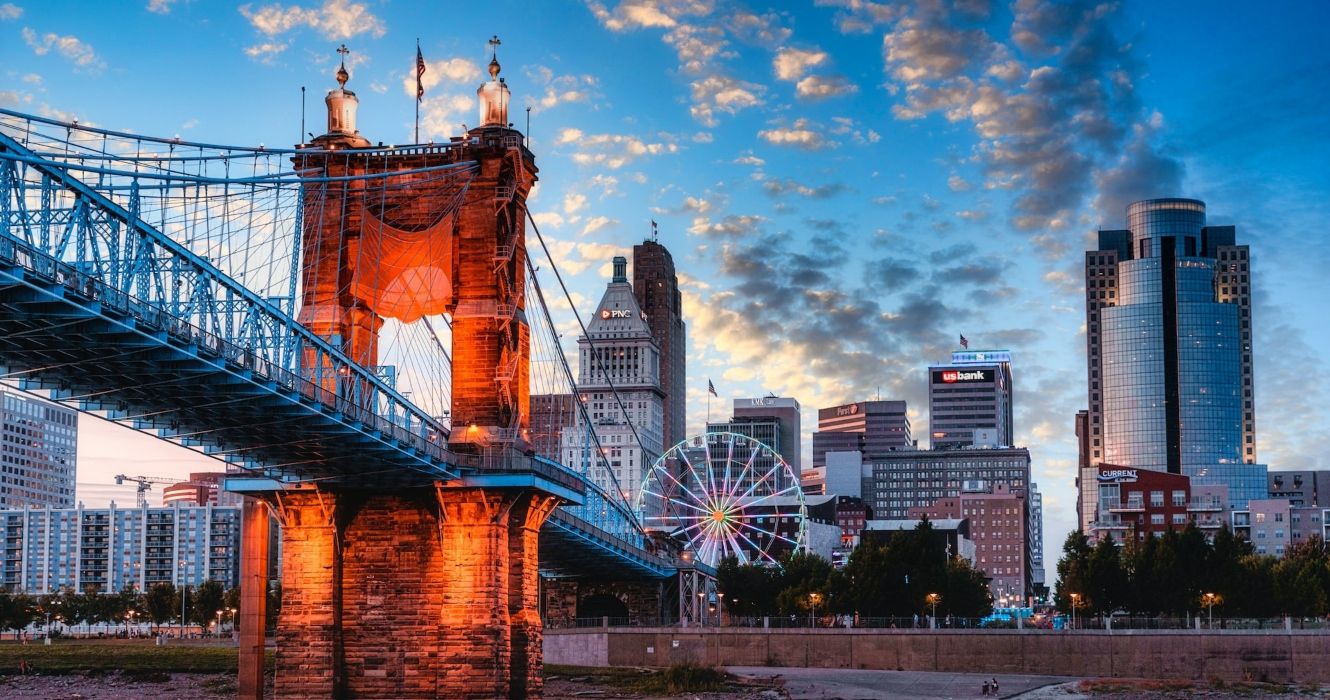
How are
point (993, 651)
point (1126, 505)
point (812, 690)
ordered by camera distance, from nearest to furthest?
point (812, 690) → point (993, 651) → point (1126, 505)

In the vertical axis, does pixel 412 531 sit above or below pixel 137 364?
below

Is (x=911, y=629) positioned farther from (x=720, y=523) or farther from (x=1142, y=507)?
(x=1142, y=507)

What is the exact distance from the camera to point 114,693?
93438 mm

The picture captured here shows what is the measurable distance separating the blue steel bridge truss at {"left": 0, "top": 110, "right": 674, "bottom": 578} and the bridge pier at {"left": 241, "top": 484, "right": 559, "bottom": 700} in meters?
1.66

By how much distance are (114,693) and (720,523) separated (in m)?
62.7

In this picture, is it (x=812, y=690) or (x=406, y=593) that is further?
(x=812, y=690)

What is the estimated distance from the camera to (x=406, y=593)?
6688 centimetres

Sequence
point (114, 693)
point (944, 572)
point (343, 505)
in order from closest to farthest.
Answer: point (343, 505) → point (114, 693) → point (944, 572)

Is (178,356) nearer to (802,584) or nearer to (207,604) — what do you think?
(802,584)

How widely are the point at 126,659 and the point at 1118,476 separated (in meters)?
121

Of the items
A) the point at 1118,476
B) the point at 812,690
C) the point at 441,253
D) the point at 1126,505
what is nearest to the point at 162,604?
the point at 1126,505

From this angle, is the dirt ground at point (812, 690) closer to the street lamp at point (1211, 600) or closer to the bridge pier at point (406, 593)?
the bridge pier at point (406, 593)

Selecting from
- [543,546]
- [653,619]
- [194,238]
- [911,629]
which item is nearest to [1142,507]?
[653,619]

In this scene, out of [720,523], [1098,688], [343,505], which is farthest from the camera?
[720,523]
